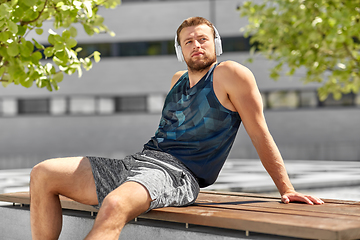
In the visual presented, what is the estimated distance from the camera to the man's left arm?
2.96m

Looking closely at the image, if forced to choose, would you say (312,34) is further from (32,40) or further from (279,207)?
(279,207)

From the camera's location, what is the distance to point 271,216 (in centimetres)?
251

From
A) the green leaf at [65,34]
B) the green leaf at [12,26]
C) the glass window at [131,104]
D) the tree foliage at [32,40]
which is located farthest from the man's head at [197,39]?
the glass window at [131,104]

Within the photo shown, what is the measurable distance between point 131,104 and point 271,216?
1825 cm

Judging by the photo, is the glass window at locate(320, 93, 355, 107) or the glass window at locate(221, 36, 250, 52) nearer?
the glass window at locate(320, 93, 355, 107)

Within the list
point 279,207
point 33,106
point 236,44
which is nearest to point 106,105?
point 33,106

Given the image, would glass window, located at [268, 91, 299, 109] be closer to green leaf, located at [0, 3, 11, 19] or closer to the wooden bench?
the wooden bench

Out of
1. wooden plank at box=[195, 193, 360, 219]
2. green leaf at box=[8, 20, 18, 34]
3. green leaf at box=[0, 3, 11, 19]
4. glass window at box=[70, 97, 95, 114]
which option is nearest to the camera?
wooden plank at box=[195, 193, 360, 219]

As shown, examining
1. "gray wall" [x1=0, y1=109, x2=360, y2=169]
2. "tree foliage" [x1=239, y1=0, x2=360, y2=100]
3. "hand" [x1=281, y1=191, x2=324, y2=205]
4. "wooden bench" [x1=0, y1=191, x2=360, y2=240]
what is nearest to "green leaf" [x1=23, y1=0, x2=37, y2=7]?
"wooden bench" [x1=0, y1=191, x2=360, y2=240]

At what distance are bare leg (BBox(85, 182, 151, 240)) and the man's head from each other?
104 cm

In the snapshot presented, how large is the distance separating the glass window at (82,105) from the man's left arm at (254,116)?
1821 centimetres

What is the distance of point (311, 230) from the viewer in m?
2.16

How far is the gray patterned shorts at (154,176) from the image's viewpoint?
282 centimetres

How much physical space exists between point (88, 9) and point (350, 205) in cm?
248
